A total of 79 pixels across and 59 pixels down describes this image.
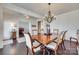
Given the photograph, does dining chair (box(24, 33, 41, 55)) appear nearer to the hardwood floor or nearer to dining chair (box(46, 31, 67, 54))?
the hardwood floor

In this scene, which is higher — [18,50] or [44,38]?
[44,38]

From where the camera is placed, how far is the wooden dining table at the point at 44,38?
2.59 m

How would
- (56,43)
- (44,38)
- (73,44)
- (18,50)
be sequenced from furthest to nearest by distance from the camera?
(44,38)
(56,43)
(73,44)
(18,50)

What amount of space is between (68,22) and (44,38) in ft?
2.56

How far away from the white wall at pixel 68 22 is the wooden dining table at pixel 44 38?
34cm

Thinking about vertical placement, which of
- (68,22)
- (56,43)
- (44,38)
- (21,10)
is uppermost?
(21,10)

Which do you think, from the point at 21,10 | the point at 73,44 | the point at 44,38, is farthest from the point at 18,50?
the point at 73,44

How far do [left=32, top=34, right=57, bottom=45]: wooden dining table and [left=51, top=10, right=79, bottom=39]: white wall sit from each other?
0.34m

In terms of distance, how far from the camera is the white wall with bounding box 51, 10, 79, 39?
2.52 meters

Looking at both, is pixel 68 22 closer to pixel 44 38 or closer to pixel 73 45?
pixel 73 45

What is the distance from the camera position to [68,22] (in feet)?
8.61

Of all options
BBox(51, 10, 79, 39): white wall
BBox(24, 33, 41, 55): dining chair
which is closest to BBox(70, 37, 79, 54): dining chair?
BBox(51, 10, 79, 39): white wall

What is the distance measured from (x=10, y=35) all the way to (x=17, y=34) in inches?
6.9
